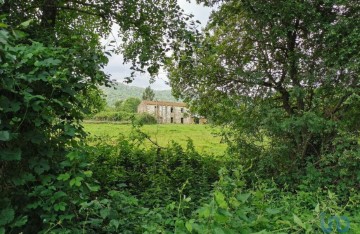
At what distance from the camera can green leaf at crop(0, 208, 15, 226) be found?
7.33 ft

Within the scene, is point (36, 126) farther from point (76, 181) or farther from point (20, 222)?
point (20, 222)

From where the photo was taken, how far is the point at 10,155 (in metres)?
2.37

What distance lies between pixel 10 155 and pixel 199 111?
6149 millimetres

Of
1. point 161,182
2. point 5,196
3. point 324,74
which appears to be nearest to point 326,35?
point 324,74

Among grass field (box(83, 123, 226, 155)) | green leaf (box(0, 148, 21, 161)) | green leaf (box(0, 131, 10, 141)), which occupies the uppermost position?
green leaf (box(0, 131, 10, 141))

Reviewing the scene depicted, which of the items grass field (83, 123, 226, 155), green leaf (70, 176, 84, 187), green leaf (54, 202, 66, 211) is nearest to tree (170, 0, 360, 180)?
grass field (83, 123, 226, 155)

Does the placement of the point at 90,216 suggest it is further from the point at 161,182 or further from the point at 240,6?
the point at 240,6

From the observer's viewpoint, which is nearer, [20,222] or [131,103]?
[20,222]

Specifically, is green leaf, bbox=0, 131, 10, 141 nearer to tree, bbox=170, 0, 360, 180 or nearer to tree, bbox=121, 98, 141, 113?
tree, bbox=170, 0, 360, 180

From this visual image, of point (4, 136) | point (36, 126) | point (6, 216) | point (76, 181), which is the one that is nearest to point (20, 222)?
point (6, 216)

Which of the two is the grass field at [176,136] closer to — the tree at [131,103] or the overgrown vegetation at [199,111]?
the overgrown vegetation at [199,111]

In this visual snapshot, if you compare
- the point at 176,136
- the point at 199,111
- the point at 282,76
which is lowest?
the point at 176,136

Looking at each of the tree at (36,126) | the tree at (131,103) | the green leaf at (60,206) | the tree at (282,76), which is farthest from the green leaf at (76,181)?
the tree at (131,103)

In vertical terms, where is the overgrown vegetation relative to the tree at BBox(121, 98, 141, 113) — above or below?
below
